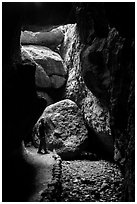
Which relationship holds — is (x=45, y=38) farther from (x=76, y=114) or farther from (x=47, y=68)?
(x=76, y=114)

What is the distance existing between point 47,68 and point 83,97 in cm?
708

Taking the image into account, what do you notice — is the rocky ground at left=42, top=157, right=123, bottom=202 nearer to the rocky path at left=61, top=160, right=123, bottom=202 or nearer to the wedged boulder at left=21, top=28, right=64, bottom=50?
the rocky path at left=61, top=160, right=123, bottom=202

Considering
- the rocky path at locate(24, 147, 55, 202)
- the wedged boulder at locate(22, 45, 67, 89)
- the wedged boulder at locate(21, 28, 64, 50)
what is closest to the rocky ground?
the rocky path at locate(24, 147, 55, 202)

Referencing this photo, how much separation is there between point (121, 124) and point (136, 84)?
12.5 ft

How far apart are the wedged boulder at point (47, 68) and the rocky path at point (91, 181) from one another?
9811mm

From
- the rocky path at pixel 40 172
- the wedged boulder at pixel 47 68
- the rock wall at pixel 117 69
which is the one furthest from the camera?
the wedged boulder at pixel 47 68

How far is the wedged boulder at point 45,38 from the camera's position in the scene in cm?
2512

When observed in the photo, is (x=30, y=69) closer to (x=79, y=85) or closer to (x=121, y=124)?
(x=121, y=124)

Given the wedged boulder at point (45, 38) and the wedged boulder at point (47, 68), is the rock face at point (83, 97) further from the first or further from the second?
the wedged boulder at point (45, 38)

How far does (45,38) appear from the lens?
25641 mm

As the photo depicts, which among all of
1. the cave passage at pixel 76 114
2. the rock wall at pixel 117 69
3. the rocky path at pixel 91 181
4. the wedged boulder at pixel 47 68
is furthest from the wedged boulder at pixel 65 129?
the wedged boulder at pixel 47 68

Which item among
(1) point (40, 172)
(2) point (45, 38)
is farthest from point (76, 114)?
(2) point (45, 38)

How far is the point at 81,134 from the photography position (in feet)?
53.4

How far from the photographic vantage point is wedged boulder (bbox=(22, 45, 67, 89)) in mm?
21828
